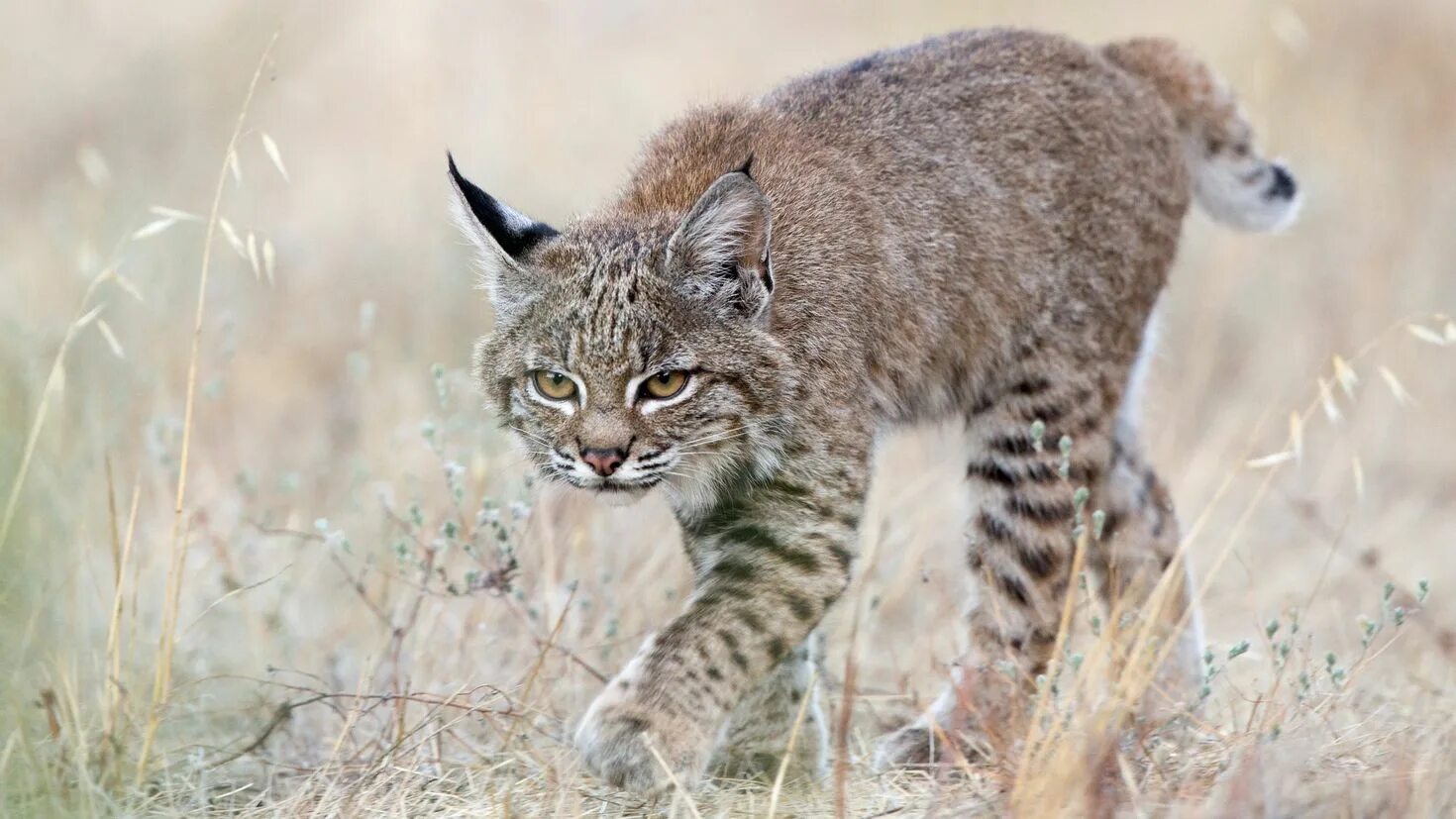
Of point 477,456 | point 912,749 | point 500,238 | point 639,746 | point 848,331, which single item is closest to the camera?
point 639,746

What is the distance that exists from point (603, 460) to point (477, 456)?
173 centimetres

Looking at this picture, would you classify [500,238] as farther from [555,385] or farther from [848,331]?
[848,331]

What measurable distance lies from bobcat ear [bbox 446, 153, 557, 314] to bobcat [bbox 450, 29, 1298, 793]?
0.01m

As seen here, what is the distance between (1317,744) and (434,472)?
4.78 metres

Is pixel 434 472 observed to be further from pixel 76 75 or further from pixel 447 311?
pixel 76 75

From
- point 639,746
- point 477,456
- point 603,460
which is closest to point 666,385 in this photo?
point 603,460

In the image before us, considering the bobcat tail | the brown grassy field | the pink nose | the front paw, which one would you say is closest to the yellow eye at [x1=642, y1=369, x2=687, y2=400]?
the pink nose

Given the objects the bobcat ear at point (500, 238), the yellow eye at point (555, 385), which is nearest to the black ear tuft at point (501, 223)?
the bobcat ear at point (500, 238)

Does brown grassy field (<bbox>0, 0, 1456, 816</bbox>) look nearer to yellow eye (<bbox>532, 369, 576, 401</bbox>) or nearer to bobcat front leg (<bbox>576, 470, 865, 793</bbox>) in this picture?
bobcat front leg (<bbox>576, 470, 865, 793</bbox>)

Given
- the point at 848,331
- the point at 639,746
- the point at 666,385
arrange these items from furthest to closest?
the point at 848,331 < the point at 666,385 < the point at 639,746

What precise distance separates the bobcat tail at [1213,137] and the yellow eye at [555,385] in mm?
2586

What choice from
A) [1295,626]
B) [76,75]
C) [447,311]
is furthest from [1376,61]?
[76,75]

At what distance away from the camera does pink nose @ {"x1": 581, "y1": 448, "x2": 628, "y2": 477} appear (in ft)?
14.0

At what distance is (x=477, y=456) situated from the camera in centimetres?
590
